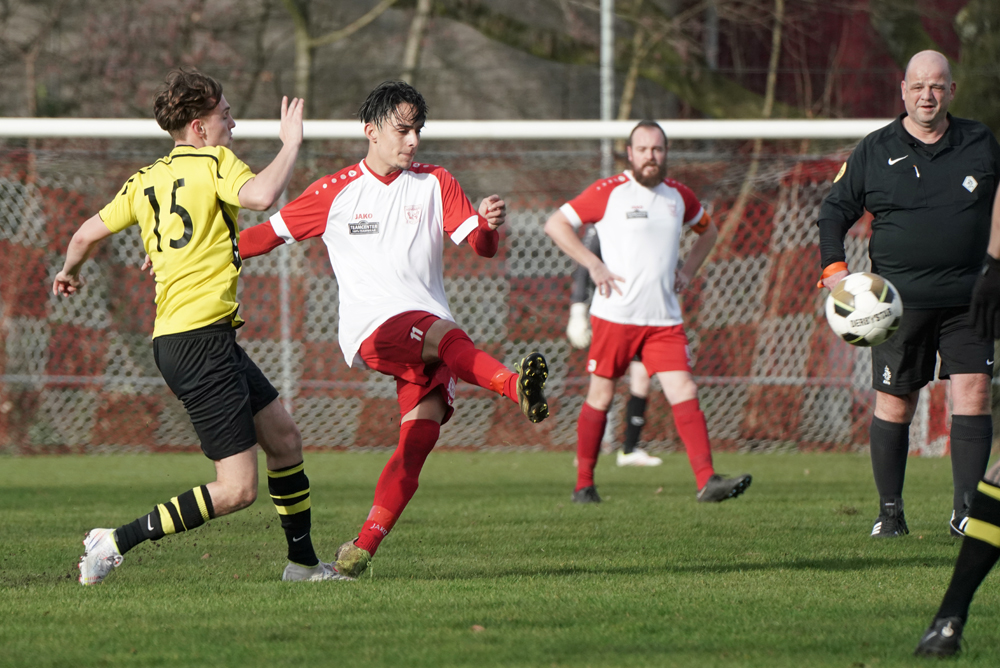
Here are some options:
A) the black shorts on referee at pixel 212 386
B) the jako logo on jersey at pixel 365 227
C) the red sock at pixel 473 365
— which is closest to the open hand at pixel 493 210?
the red sock at pixel 473 365

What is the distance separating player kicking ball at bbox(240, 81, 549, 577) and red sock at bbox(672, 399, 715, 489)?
8.38 feet

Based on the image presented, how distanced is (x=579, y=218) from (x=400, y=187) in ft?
9.59

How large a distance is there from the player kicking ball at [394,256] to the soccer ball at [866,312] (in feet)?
4.85

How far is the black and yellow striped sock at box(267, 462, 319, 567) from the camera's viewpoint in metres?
4.86

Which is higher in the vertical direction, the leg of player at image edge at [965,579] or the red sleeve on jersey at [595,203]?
the red sleeve on jersey at [595,203]

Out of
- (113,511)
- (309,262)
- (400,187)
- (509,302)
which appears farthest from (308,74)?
(400,187)

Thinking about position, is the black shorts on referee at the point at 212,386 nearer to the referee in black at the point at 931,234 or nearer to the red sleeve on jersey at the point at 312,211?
the red sleeve on jersey at the point at 312,211

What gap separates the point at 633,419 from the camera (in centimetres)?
1029

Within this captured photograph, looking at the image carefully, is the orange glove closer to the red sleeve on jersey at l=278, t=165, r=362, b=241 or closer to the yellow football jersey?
the red sleeve on jersey at l=278, t=165, r=362, b=241

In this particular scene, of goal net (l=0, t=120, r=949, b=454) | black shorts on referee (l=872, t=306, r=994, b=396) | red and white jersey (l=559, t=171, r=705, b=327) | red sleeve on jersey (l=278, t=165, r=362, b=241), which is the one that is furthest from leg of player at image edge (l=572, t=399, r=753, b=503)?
goal net (l=0, t=120, r=949, b=454)

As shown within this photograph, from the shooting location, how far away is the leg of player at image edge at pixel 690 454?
6.86m

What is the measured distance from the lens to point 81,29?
15.9 m

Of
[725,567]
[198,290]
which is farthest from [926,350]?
[198,290]

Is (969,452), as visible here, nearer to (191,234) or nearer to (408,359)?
(408,359)
